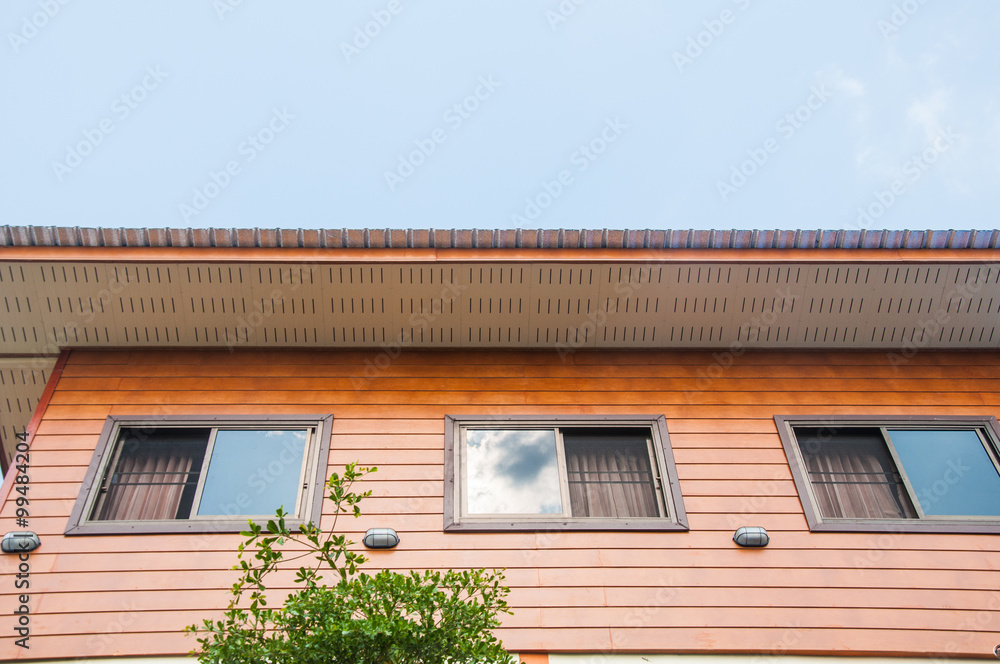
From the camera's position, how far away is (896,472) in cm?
482

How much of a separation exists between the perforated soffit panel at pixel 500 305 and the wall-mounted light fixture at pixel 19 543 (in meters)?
1.71

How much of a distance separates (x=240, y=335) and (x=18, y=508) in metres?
1.84

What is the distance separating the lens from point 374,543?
4.27m

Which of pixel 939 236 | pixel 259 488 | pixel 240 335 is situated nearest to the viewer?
pixel 259 488

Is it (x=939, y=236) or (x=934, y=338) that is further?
(x=934, y=338)

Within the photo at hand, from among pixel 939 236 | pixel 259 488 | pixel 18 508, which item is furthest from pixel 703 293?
pixel 18 508

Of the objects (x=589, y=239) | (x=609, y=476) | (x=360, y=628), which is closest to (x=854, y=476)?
(x=609, y=476)

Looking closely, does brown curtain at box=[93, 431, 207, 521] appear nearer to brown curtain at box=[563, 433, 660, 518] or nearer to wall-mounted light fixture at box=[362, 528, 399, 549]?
wall-mounted light fixture at box=[362, 528, 399, 549]

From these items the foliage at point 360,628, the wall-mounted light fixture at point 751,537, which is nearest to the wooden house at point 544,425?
the wall-mounted light fixture at point 751,537

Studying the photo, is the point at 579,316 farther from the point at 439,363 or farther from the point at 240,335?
the point at 240,335

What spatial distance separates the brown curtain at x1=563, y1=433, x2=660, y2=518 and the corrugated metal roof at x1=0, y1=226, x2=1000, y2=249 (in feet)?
4.81

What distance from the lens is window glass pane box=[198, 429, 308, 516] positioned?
14.8 feet

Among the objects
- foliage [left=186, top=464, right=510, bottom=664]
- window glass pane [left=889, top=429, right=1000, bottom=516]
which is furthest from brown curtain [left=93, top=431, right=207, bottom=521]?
window glass pane [left=889, top=429, right=1000, bottom=516]

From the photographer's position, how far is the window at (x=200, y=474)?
443 centimetres
